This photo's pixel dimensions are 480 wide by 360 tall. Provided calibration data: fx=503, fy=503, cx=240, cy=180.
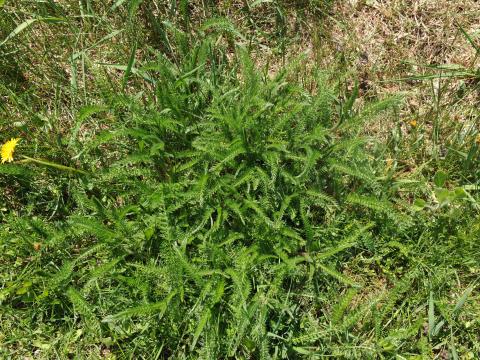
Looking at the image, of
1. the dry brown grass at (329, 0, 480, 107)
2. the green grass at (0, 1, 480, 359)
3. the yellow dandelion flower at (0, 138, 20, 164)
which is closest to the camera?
the green grass at (0, 1, 480, 359)

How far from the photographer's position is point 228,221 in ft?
7.63

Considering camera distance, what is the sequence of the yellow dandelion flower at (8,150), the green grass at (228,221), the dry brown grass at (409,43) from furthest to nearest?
1. the dry brown grass at (409,43)
2. the yellow dandelion flower at (8,150)
3. the green grass at (228,221)

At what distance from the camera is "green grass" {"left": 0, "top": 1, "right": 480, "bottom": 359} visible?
2.22 meters

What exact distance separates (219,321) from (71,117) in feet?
4.33

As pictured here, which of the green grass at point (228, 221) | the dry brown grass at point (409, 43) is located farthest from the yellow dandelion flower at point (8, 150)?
the dry brown grass at point (409, 43)

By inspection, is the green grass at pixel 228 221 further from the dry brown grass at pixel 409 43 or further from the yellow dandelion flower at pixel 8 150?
the dry brown grass at pixel 409 43

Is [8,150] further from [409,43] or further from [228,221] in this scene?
[409,43]

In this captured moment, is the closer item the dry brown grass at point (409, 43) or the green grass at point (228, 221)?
the green grass at point (228, 221)

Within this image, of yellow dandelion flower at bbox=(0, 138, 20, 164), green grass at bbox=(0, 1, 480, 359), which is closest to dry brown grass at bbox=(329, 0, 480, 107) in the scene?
green grass at bbox=(0, 1, 480, 359)

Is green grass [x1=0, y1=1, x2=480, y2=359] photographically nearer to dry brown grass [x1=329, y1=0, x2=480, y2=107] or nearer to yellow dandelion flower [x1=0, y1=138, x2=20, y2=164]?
yellow dandelion flower [x1=0, y1=138, x2=20, y2=164]

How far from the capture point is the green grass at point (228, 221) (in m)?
2.22

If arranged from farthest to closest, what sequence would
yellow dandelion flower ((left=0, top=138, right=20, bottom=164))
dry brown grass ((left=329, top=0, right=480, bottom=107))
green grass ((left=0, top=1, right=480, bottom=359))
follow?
dry brown grass ((left=329, top=0, right=480, bottom=107)), yellow dandelion flower ((left=0, top=138, right=20, bottom=164)), green grass ((left=0, top=1, right=480, bottom=359))

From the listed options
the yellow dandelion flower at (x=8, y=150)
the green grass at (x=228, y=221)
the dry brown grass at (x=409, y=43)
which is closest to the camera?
the green grass at (x=228, y=221)

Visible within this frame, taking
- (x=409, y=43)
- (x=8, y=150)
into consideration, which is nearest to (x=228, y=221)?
(x=8, y=150)
